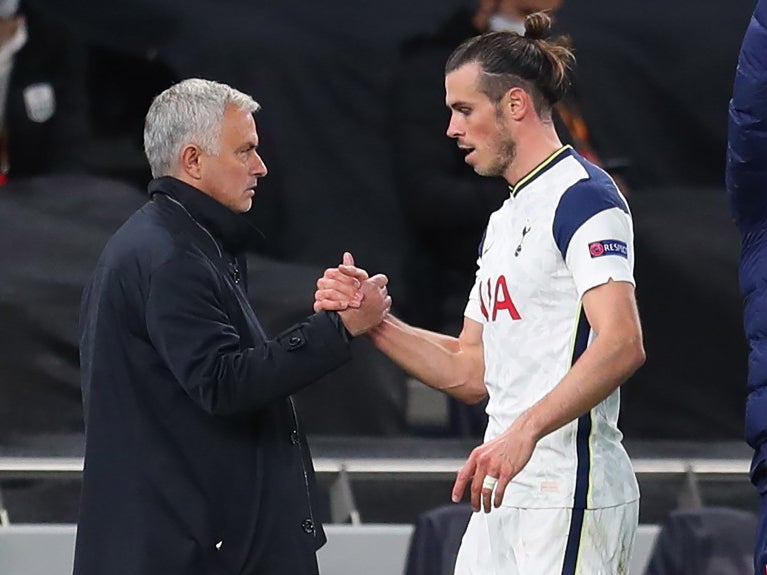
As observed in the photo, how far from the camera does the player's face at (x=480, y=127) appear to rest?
3.49m

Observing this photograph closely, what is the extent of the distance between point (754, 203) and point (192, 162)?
1.07 meters

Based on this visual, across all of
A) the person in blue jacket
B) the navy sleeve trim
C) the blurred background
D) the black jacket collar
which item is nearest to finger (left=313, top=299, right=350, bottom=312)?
the black jacket collar

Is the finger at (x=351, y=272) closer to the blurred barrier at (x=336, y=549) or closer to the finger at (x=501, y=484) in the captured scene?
the finger at (x=501, y=484)

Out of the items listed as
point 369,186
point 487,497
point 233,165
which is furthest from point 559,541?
point 369,186

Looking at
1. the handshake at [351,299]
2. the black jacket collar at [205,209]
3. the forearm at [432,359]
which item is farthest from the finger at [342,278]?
the forearm at [432,359]

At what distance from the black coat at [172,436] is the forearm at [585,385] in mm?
417

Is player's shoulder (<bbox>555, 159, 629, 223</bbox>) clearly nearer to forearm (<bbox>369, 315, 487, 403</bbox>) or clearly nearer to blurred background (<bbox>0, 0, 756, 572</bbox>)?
forearm (<bbox>369, 315, 487, 403</bbox>)

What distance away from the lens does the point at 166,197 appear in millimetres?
3488

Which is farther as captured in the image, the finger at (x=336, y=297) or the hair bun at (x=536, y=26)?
the hair bun at (x=536, y=26)

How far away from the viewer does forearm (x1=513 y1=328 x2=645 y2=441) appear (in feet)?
10.5

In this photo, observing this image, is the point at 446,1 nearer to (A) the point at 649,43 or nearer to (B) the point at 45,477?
(A) the point at 649,43

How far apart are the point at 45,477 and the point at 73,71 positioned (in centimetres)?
119

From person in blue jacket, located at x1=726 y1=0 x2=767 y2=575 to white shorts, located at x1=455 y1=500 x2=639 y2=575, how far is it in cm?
27

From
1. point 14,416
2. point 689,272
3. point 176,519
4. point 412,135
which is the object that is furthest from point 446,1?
point 176,519
